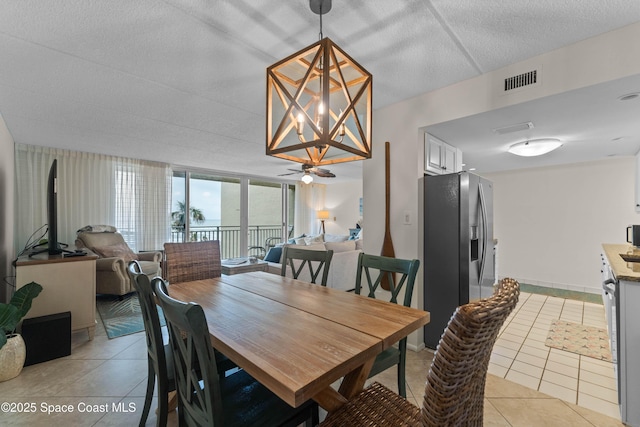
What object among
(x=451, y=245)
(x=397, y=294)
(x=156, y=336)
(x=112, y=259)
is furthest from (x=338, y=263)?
(x=112, y=259)

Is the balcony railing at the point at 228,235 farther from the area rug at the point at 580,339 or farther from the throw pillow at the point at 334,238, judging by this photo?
the area rug at the point at 580,339

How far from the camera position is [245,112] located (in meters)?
2.87

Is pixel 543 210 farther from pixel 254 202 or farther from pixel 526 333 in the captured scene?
pixel 254 202

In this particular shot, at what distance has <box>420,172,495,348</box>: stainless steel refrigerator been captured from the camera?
7.93 feet

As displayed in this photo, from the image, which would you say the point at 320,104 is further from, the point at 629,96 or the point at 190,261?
the point at 629,96

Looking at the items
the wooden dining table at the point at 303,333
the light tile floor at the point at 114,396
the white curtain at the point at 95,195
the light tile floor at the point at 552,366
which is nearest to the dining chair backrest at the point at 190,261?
the wooden dining table at the point at 303,333

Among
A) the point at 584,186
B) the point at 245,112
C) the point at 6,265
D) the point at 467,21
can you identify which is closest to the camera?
the point at 467,21

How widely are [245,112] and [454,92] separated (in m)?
1.97

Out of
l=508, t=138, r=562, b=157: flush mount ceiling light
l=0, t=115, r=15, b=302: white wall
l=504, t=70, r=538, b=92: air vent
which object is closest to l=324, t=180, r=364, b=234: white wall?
l=508, t=138, r=562, b=157: flush mount ceiling light

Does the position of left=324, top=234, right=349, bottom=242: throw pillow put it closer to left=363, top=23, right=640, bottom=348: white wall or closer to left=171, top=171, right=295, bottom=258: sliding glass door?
left=171, top=171, right=295, bottom=258: sliding glass door

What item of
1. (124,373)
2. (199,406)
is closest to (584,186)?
(199,406)

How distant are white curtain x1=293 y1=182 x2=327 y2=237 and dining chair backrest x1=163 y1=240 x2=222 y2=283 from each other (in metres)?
5.46

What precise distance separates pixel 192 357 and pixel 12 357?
219cm

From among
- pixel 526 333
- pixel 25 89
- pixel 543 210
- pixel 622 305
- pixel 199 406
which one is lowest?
pixel 526 333
